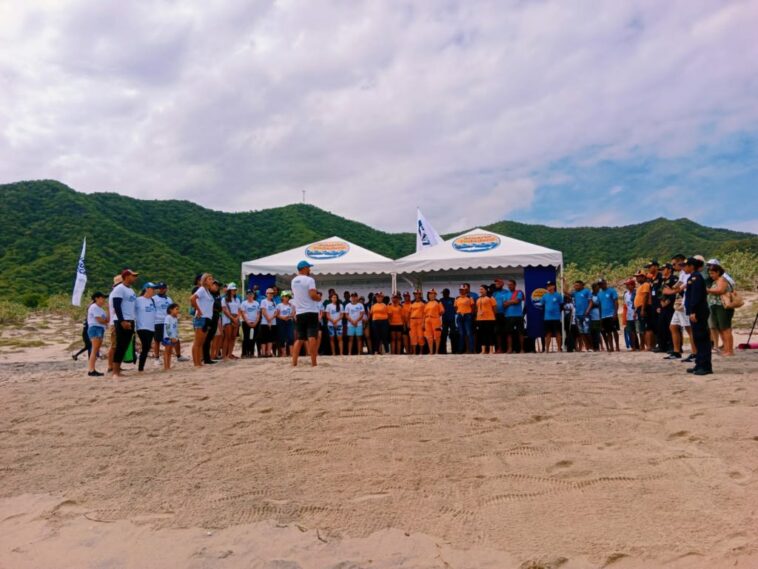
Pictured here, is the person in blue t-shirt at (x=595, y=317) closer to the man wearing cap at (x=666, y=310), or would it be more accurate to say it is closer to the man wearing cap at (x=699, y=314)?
the man wearing cap at (x=666, y=310)

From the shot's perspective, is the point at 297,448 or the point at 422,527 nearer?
the point at 422,527

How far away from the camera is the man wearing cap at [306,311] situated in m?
7.12

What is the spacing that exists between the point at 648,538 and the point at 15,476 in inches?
158

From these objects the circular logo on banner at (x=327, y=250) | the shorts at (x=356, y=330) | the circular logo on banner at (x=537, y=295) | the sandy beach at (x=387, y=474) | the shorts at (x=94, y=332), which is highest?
the circular logo on banner at (x=327, y=250)

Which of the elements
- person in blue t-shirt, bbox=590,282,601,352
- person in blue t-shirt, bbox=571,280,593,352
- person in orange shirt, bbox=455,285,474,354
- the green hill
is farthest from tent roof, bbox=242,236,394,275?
the green hill

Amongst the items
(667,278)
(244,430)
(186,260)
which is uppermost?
(186,260)

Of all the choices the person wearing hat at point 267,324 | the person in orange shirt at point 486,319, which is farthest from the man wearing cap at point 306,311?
the person in orange shirt at point 486,319

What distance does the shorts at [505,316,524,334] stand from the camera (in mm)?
10445

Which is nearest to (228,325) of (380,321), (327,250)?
(380,321)

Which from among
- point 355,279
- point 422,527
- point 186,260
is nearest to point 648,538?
point 422,527

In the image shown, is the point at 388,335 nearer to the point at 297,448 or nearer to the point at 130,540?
the point at 297,448

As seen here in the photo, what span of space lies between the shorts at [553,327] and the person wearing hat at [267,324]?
209 inches

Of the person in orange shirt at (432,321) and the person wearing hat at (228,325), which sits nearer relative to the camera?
the person wearing hat at (228,325)

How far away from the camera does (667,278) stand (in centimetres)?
863
